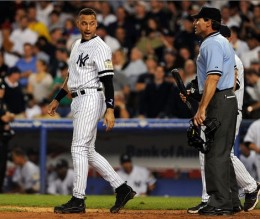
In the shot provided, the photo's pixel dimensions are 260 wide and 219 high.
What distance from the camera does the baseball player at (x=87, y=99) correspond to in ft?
28.1

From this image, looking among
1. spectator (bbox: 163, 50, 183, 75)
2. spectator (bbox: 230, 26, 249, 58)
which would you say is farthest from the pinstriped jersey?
spectator (bbox: 230, 26, 249, 58)

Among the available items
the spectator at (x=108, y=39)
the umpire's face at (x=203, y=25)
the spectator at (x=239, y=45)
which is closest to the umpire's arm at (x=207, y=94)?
the umpire's face at (x=203, y=25)

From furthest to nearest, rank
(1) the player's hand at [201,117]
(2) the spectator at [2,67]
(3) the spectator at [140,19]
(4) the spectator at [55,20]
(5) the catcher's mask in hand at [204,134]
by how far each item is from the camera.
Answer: (4) the spectator at [55,20]
(3) the spectator at [140,19]
(2) the spectator at [2,67]
(5) the catcher's mask in hand at [204,134]
(1) the player's hand at [201,117]

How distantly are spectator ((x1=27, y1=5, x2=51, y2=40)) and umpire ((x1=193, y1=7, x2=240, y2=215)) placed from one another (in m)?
9.84

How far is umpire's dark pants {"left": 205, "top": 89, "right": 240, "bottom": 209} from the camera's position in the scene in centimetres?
814

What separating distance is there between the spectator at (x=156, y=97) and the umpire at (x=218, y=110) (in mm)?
6654

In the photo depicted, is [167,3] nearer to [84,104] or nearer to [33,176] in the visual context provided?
[33,176]

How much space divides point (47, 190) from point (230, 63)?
697 cm

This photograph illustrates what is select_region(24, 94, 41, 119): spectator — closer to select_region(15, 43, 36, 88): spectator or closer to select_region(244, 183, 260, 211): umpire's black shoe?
select_region(15, 43, 36, 88): spectator

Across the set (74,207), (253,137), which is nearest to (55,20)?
(253,137)

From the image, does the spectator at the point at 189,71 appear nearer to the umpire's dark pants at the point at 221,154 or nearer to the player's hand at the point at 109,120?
the player's hand at the point at 109,120

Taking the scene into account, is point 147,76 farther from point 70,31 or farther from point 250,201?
point 250,201

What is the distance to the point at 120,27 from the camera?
17.4 m

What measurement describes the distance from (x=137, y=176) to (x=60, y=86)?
7.58 feet
